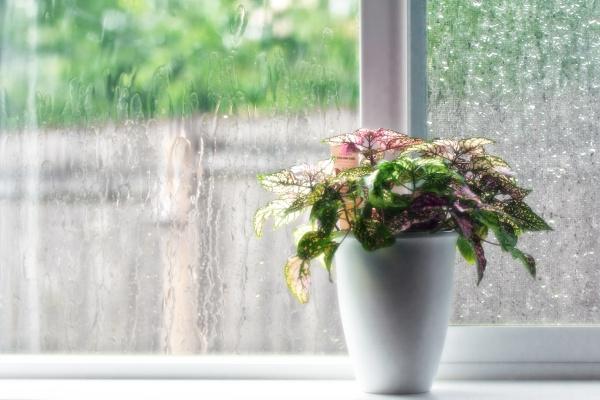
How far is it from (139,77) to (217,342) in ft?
1.69

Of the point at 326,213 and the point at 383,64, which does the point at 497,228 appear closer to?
the point at 326,213

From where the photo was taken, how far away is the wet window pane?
4.96 feet

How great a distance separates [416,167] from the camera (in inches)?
48.3

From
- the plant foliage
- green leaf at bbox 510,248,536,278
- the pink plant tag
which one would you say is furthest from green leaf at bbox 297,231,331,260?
green leaf at bbox 510,248,536,278

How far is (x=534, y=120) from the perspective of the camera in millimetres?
1470

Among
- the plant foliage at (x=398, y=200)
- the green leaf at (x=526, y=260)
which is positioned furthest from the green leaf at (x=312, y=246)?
the green leaf at (x=526, y=260)

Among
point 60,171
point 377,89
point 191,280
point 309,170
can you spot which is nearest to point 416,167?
point 309,170

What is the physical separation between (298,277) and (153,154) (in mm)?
428

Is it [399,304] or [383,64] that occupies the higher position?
[383,64]

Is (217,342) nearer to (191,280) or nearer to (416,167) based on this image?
(191,280)

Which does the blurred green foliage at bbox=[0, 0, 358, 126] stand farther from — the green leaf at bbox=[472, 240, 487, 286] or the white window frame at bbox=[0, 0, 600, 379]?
the green leaf at bbox=[472, 240, 487, 286]

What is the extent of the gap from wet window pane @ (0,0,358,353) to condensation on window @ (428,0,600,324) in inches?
7.7

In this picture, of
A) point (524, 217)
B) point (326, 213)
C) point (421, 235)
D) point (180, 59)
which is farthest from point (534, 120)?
point (180, 59)

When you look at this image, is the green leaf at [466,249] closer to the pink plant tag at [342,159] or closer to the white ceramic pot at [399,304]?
the white ceramic pot at [399,304]
